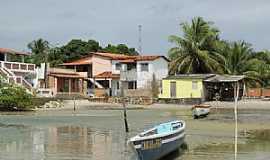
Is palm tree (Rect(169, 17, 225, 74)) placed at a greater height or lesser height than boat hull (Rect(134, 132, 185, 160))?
greater

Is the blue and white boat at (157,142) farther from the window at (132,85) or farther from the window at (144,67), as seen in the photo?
the window at (132,85)

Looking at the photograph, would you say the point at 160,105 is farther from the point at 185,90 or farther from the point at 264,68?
the point at 264,68

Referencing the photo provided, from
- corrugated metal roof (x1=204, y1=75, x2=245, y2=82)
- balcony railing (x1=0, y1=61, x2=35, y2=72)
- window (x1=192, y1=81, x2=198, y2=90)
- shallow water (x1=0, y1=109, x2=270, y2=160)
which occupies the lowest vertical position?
shallow water (x1=0, y1=109, x2=270, y2=160)

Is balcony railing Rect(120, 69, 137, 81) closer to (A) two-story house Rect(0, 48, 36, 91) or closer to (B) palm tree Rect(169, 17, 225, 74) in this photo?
(B) palm tree Rect(169, 17, 225, 74)

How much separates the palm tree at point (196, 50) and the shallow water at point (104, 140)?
25.0 m

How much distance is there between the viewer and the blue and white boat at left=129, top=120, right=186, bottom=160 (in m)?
16.5

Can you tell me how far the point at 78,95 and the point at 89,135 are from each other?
118ft

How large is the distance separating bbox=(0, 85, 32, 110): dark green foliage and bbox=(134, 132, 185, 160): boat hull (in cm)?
3354

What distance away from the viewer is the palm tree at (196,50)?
212 feet

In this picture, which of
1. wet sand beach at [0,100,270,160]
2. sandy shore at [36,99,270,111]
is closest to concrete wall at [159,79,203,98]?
sandy shore at [36,99,270,111]

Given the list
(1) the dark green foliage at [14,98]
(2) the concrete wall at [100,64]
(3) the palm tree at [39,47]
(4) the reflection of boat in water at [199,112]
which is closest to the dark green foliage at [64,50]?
(3) the palm tree at [39,47]

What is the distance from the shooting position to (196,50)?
6406 cm

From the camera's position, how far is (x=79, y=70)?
256ft

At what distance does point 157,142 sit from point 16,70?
47437 millimetres
